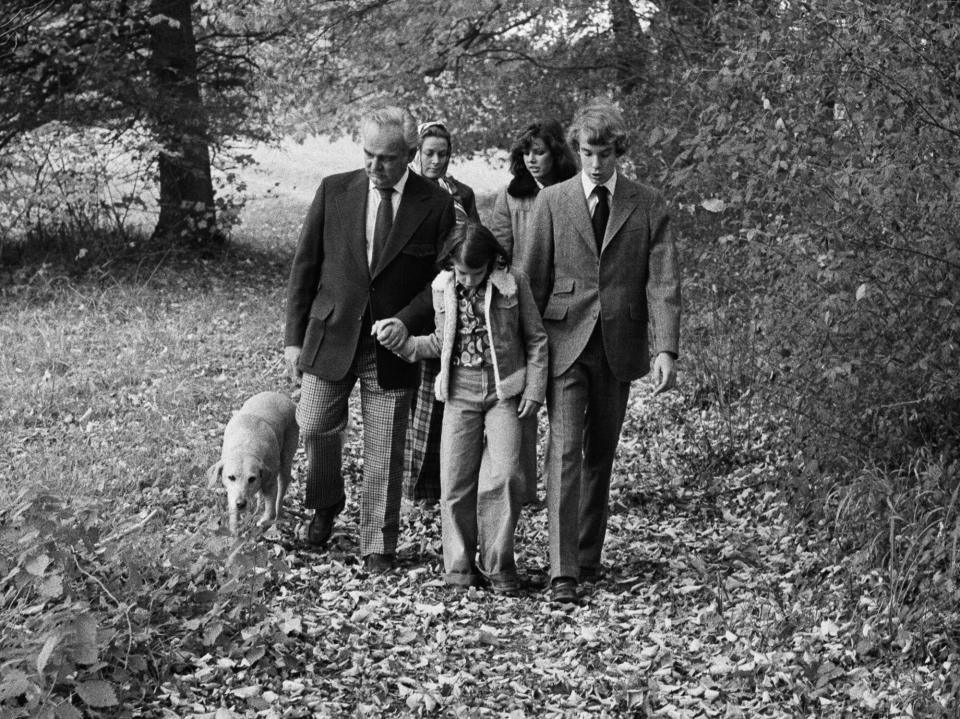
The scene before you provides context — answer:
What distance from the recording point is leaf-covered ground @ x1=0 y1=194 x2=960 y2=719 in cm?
514

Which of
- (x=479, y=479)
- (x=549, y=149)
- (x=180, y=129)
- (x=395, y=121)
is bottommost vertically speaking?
(x=479, y=479)

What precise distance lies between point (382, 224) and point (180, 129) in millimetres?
9660

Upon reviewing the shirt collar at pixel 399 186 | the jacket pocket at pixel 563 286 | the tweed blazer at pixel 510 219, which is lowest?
the jacket pocket at pixel 563 286

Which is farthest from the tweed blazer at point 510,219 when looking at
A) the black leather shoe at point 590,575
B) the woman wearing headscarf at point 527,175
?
the black leather shoe at point 590,575

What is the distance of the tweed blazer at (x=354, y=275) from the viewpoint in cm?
680

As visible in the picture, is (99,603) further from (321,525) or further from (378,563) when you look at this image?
(321,525)

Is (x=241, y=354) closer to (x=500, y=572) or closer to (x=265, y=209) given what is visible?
(x=500, y=572)

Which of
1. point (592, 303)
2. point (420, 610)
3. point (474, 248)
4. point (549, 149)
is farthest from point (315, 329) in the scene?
point (549, 149)

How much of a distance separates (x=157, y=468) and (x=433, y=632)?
113 inches

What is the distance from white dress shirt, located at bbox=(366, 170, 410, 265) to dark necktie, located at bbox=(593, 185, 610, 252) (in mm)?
1026

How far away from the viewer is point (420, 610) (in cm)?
641

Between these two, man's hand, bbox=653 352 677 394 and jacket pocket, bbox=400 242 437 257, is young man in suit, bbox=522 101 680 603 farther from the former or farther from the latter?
jacket pocket, bbox=400 242 437 257

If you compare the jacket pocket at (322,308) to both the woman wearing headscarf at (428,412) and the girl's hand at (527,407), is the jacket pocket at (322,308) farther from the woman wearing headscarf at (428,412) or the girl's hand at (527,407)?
the woman wearing headscarf at (428,412)

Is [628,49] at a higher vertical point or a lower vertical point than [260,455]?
higher
